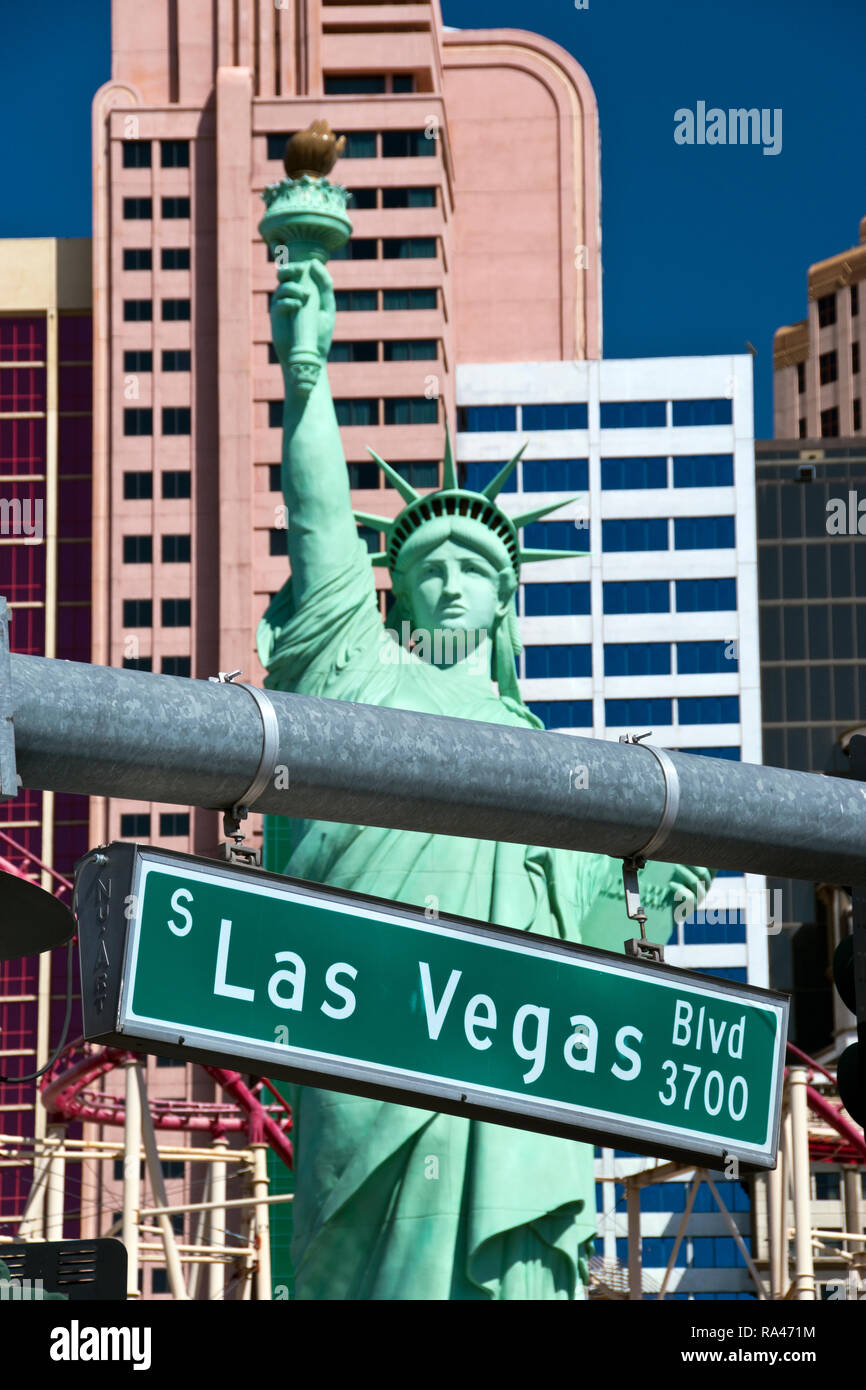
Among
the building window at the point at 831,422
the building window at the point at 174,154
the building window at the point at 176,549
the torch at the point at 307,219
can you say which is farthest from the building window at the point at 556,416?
the torch at the point at 307,219

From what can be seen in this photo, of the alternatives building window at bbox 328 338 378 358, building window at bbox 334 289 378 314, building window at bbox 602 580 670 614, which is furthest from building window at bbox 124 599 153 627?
building window at bbox 602 580 670 614

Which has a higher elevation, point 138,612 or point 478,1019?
point 138,612

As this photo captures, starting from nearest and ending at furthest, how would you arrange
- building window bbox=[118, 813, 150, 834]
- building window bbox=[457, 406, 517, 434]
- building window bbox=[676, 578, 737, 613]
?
building window bbox=[118, 813, 150, 834] < building window bbox=[676, 578, 737, 613] < building window bbox=[457, 406, 517, 434]

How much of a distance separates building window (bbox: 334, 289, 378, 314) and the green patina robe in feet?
227

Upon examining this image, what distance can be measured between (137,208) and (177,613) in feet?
52.2

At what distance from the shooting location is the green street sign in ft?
16.5

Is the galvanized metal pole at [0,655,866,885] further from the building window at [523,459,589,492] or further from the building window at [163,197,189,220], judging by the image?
the building window at [163,197,189,220]

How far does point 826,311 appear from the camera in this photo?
118 m

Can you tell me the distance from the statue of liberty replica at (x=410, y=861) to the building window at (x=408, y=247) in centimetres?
6755

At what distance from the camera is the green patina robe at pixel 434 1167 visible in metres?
20.2

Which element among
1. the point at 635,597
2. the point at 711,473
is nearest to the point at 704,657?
the point at 635,597

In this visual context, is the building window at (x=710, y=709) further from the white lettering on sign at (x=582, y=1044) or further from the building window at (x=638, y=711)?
the white lettering on sign at (x=582, y=1044)

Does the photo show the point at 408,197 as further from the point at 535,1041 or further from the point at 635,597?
the point at 535,1041
